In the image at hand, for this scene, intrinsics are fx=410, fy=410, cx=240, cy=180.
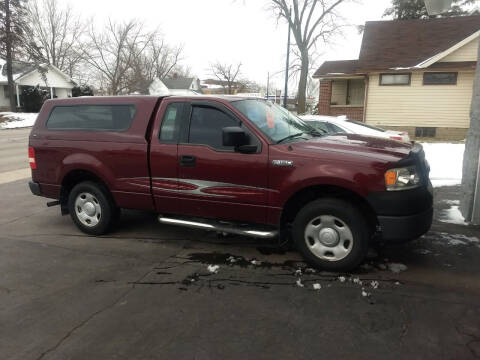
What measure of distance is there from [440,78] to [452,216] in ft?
50.4

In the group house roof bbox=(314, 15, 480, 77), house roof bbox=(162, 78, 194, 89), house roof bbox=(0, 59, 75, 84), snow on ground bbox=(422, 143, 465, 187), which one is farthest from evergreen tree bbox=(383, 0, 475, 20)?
house roof bbox=(162, 78, 194, 89)

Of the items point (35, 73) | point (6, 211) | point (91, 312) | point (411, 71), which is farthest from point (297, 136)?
point (35, 73)

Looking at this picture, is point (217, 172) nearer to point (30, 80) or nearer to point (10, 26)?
point (10, 26)

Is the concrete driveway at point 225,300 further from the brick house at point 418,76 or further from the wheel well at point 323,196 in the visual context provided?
the brick house at point 418,76

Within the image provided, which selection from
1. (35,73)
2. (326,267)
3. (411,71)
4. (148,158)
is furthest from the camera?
(35,73)

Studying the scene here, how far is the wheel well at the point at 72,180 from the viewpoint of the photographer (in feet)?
17.6

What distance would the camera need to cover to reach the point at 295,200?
433 centimetres

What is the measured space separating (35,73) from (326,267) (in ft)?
164

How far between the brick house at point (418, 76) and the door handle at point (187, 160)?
676 inches

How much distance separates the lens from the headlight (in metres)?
3.79

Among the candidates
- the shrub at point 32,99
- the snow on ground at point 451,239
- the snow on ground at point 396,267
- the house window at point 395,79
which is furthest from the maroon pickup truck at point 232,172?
the shrub at point 32,99

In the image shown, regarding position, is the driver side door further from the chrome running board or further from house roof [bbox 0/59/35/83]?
house roof [bbox 0/59/35/83]

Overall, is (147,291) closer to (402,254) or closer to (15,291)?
(15,291)

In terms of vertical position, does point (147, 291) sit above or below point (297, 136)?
below
